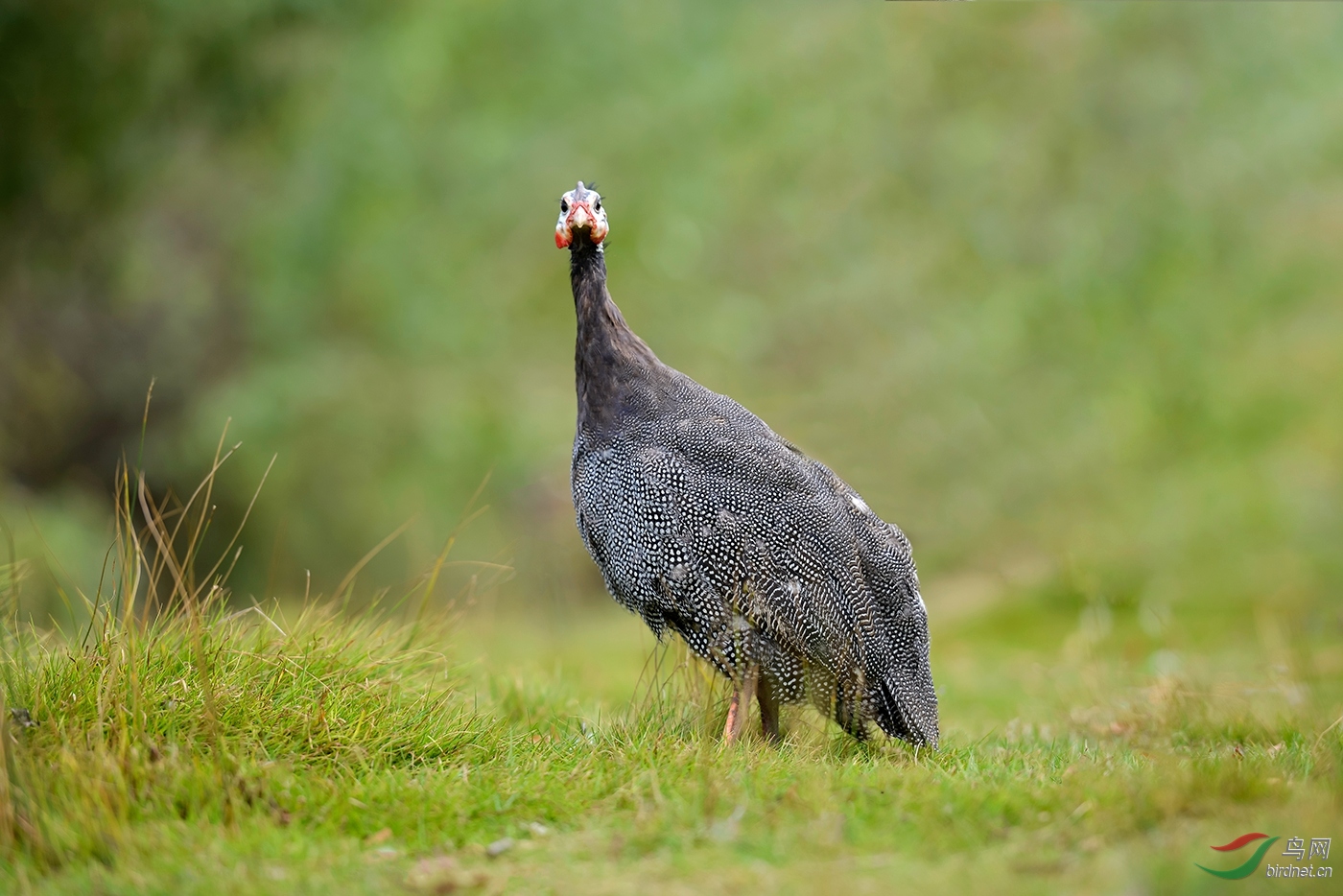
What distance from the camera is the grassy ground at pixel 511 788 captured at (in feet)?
10.5

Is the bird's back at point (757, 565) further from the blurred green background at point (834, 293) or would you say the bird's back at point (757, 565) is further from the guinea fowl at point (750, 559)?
the blurred green background at point (834, 293)

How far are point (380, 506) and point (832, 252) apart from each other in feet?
21.1

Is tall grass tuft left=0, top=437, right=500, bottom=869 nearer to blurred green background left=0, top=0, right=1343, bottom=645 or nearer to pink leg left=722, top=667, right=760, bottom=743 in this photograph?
pink leg left=722, top=667, right=760, bottom=743

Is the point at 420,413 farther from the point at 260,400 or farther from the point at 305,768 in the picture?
the point at 305,768

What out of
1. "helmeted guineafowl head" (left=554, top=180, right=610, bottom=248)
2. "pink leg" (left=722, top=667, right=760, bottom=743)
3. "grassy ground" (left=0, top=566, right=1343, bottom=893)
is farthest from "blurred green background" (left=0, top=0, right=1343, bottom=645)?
"pink leg" (left=722, top=667, right=760, bottom=743)

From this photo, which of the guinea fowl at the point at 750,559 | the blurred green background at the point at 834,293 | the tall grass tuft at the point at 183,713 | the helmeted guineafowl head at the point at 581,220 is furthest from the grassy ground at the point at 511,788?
the blurred green background at the point at 834,293

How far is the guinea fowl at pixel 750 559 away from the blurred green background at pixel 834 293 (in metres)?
6.72

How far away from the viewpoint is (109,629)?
4074mm

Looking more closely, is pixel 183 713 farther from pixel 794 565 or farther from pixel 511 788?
pixel 794 565

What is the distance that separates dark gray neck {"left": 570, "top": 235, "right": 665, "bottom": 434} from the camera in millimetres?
5121

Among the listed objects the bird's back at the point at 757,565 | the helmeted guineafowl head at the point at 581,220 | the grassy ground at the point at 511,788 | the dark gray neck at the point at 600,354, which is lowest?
the grassy ground at the point at 511,788

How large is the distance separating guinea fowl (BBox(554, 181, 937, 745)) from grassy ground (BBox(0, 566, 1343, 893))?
0.26m

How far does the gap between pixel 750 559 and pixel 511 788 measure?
53.8 inches

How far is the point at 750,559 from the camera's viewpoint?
182 inches
